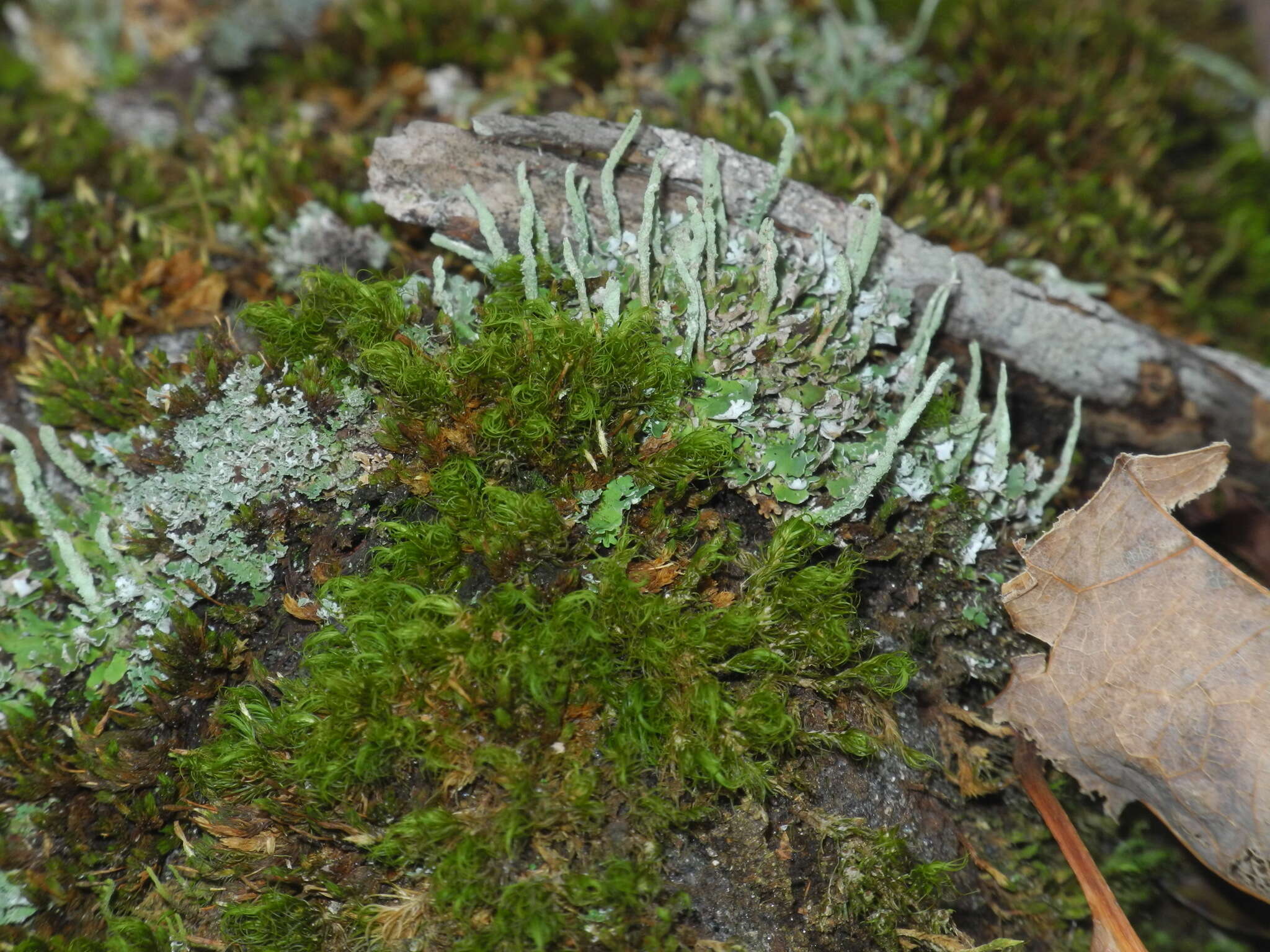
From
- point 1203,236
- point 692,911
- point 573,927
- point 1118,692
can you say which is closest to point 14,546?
point 573,927

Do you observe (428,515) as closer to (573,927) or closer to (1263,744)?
(573,927)

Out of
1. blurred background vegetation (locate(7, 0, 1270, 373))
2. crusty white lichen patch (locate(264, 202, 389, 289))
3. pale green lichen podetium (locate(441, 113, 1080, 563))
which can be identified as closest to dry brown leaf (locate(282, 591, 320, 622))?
pale green lichen podetium (locate(441, 113, 1080, 563))

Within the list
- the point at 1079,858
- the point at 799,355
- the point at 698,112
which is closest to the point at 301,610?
the point at 799,355

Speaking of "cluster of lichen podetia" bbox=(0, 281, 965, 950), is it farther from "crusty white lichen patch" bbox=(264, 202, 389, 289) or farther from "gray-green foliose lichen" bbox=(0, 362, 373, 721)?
"crusty white lichen patch" bbox=(264, 202, 389, 289)

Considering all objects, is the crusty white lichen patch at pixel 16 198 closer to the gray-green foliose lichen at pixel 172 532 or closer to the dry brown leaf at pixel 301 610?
the gray-green foliose lichen at pixel 172 532

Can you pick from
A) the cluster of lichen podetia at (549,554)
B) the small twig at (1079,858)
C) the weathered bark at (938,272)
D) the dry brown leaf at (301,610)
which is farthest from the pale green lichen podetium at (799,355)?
the dry brown leaf at (301,610)
